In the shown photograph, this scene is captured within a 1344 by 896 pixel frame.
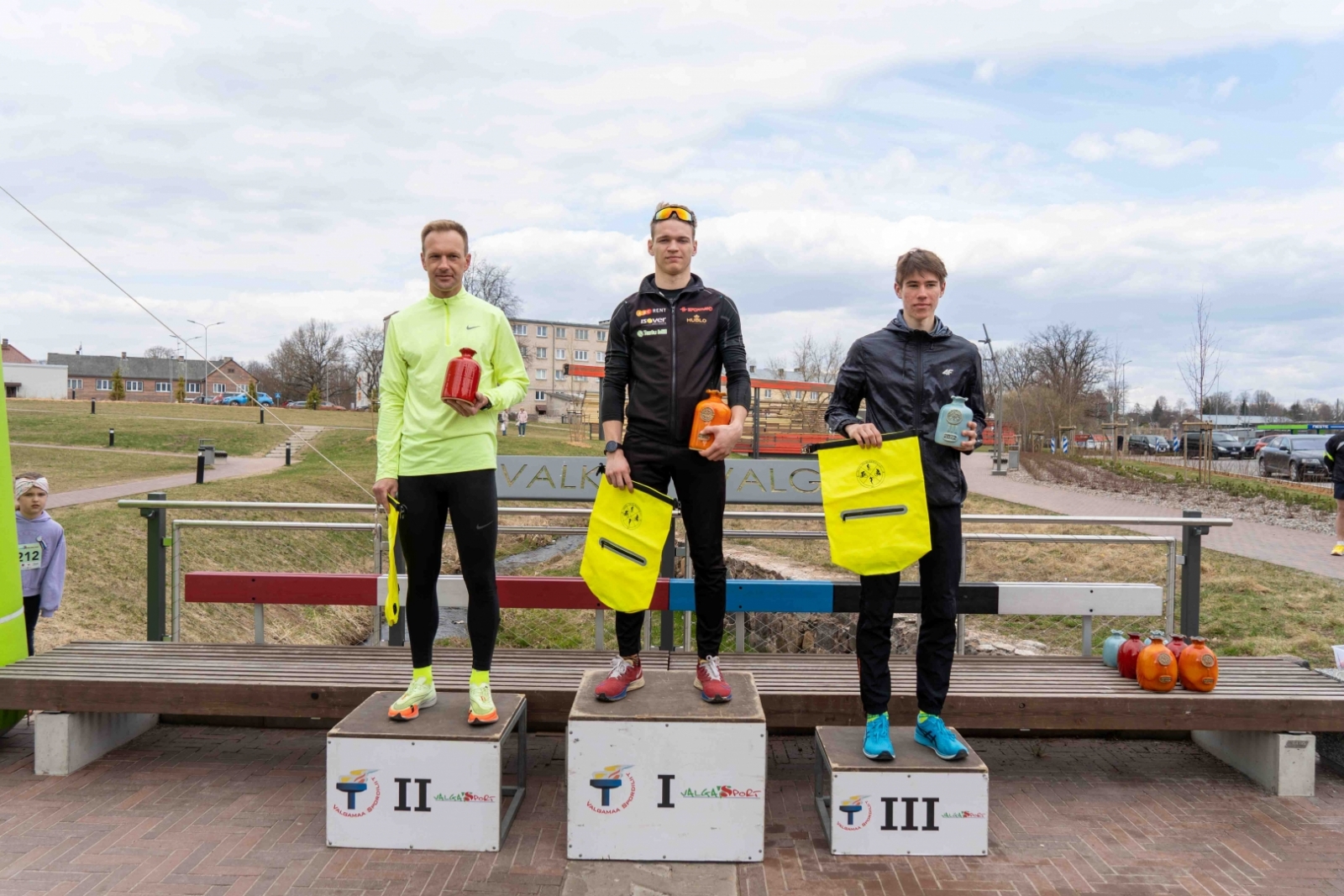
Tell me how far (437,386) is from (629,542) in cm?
106

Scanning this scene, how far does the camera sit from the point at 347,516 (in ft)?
65.0

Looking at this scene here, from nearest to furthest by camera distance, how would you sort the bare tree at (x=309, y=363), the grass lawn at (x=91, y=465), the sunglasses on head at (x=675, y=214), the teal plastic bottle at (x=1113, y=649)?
the sunglasses on head at (x=675, y=214)
the teal plastic bottle at (x=1113, y=649)
the grass lawn at (x=91, y=465)
the bare tree at (x=309, y=363)

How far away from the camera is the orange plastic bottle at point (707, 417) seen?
371 cm

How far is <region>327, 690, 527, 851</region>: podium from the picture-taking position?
374cm

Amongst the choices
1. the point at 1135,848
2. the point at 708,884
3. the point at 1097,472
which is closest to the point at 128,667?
the point at 708,884

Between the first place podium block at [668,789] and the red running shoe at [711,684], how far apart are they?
0.20 meters

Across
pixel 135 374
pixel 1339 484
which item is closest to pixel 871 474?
pixel 1339 484

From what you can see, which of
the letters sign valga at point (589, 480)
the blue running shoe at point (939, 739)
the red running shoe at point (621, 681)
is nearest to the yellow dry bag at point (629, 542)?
the red running shoe at point (621, 681)

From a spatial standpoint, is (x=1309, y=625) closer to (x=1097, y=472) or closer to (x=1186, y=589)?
(x=1186, y=589)

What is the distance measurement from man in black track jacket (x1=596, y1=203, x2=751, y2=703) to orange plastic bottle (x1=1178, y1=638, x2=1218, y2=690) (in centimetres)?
232

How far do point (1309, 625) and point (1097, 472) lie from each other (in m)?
18.4

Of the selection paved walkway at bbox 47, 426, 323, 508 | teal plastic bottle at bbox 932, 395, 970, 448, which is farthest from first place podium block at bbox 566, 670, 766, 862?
paved walkway at bbox 47, 426, 323, 508

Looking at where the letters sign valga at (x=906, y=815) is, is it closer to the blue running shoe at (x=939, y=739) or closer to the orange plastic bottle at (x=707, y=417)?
the blue running shoe at (x=939, y=739)

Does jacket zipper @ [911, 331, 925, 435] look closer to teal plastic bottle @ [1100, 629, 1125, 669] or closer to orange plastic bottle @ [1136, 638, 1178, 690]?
orange plastic bottle @ [1136, 638, 1178, 690]
